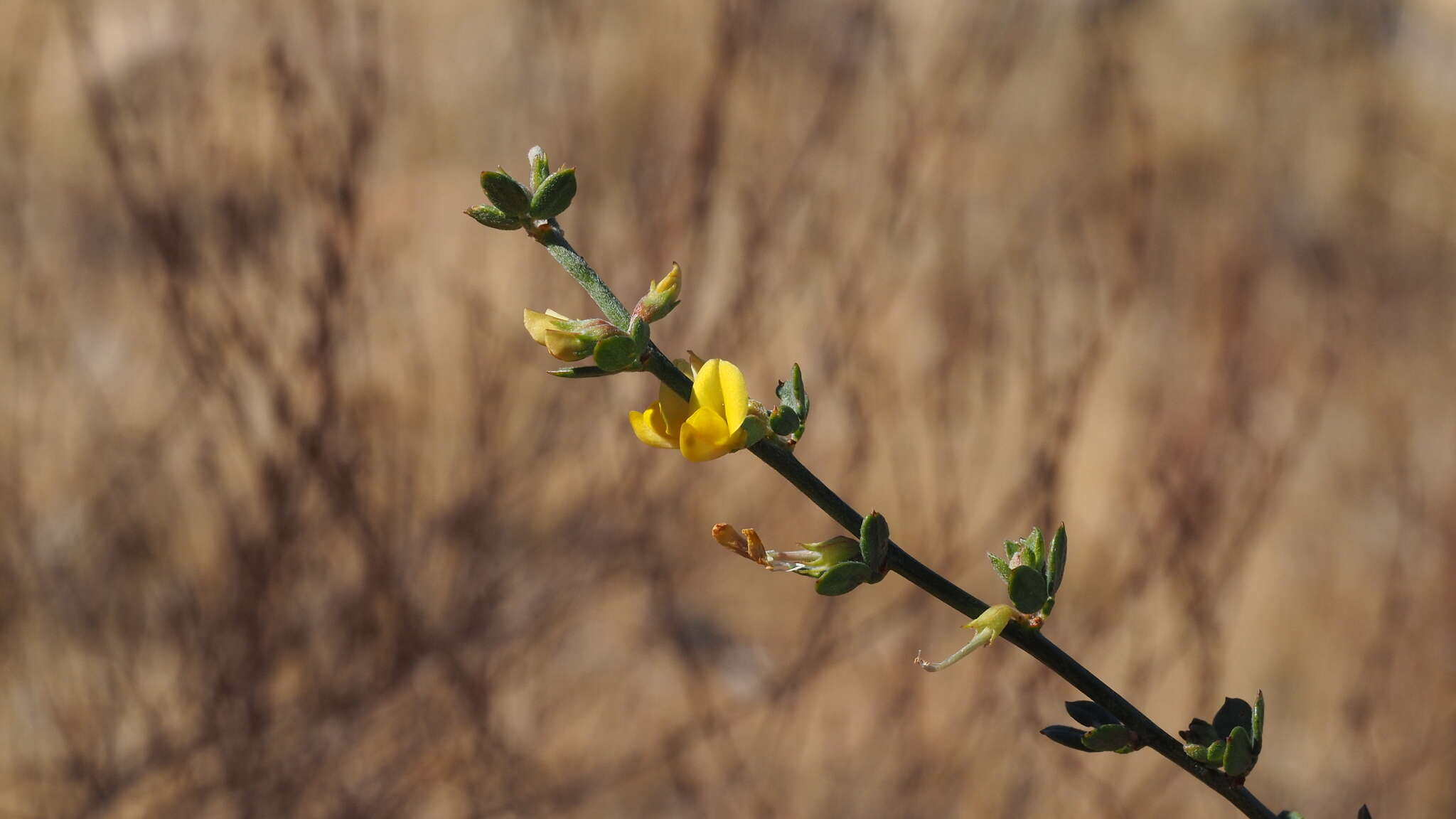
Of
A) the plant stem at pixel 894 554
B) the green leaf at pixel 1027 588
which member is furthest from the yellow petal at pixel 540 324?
the green leaf at pixel 1027 588

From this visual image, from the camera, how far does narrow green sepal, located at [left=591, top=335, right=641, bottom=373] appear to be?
0.23 metres

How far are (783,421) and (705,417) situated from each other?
27 millimetres

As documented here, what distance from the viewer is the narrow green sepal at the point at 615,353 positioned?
23cm

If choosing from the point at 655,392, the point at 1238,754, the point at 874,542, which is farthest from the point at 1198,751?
the point at 655,392

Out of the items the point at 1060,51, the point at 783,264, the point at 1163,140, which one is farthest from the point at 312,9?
the point at 1163,140

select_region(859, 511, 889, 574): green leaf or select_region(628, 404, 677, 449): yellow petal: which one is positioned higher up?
select_region(628, 404, 677, 449): yellow petal

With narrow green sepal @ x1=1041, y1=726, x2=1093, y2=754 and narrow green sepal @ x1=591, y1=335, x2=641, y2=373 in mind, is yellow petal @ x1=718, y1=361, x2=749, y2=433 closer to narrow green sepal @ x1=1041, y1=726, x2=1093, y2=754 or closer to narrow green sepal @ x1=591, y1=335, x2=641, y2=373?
narrow green sepal @ x1=591, y1=335, x2=641, y2=373

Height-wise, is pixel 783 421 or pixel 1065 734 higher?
pixel 783 421

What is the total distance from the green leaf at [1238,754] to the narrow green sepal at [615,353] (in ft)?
0.63

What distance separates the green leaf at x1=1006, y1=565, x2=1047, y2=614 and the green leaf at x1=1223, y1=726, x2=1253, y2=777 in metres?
0.07

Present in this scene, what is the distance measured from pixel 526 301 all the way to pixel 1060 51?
0.55m

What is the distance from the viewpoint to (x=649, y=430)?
0.80ft

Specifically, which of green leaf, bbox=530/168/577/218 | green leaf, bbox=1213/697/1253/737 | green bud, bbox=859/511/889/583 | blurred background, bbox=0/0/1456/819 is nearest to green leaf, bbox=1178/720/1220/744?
green leaf, bbox=1213/697/1253/737

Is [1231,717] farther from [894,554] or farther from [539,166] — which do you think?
[539,166]
